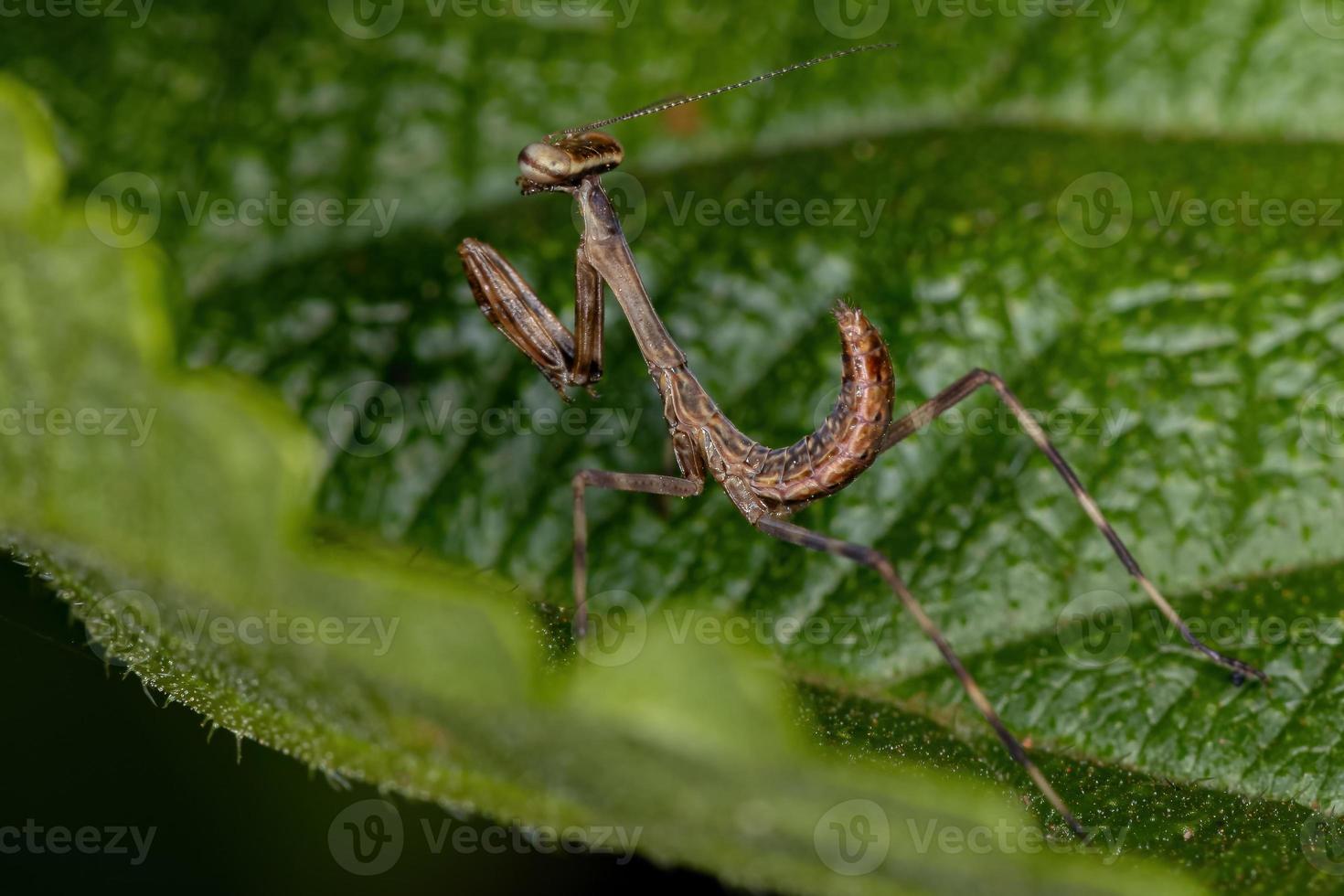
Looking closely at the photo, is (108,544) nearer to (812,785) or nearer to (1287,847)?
(812,785)

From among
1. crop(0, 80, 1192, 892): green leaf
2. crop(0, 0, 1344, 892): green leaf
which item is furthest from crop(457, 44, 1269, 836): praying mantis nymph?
crop(0, 80, 1192, 892): green leaf

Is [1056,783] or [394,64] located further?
[394,64]

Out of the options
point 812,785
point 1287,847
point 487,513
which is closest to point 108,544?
point 812,785

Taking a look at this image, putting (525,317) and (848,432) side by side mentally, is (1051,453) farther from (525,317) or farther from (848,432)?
(525,317)

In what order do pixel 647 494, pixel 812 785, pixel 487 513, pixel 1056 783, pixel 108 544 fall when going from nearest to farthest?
pixel 812 785 < pixel 108 544 < pixel 1056 783 < pixel 487 513 < pixel 647 494

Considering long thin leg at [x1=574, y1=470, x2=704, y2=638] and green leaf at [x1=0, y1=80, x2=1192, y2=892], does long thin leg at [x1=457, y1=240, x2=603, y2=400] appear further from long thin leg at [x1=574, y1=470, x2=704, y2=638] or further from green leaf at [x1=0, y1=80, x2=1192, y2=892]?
green leaf at [x1=0, y1=80, x2=1192, y2=892]

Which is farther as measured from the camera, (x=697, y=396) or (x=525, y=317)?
(x=697, y=396)

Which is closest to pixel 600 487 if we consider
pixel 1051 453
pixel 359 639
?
pixel 1051 453
